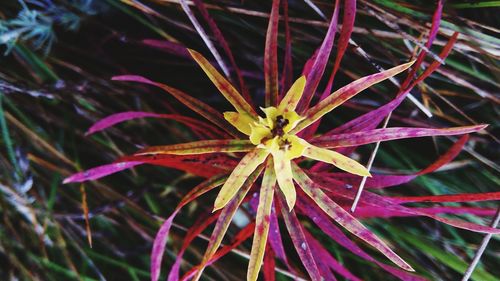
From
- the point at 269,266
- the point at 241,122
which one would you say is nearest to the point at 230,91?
the point at 241,122

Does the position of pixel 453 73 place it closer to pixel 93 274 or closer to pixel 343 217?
pixel 343 217

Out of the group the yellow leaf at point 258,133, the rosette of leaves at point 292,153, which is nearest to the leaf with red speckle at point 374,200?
the rosette of leaves at point 292,153

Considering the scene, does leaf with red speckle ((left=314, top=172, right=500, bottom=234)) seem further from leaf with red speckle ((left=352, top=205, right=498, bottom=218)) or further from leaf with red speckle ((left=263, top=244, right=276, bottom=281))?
leaf with red speckle ((left=263, top=244, right=276, bottom=281))

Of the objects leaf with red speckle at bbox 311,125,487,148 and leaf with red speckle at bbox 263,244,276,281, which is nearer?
leaf with red speckle at bbox 311,125,487,148

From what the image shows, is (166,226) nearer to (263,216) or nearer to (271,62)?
(263,216)

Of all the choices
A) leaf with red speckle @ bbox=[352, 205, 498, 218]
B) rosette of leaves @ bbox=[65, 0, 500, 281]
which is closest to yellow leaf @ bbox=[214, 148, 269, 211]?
rosette of leaves @ bbox=[65, 0, 500, 281]

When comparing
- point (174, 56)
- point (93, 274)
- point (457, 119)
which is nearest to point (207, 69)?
point (174, 56)
